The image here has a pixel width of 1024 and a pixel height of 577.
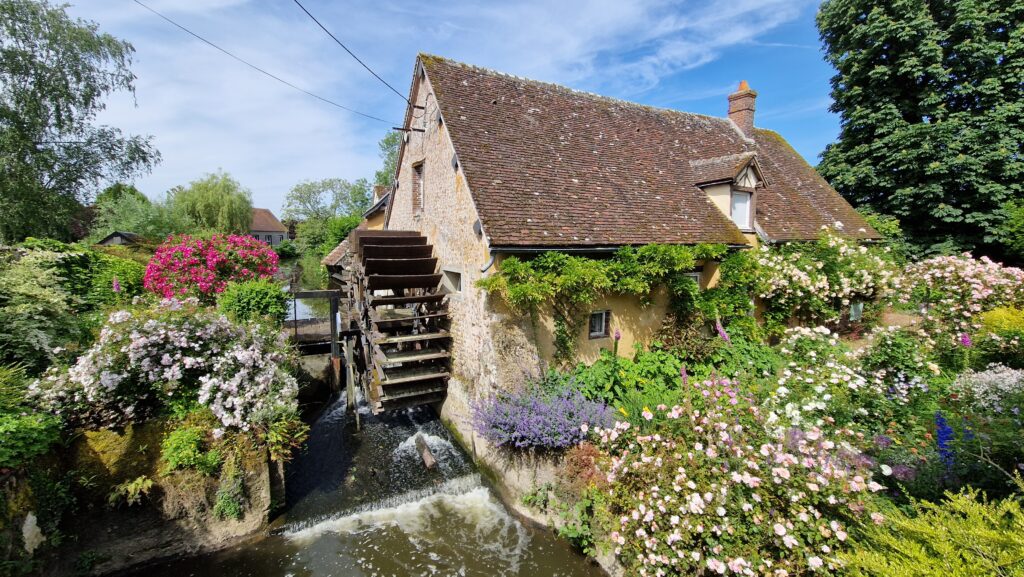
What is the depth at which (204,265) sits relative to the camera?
9859 mm

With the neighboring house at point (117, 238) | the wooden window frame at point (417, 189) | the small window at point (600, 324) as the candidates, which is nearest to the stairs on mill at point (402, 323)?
the wooden window frame at point (417, 189)

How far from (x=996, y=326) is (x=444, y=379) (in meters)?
9.84

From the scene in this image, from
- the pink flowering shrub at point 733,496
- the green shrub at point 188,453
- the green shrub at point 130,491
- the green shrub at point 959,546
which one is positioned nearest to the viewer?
the green shrub at point 959,546

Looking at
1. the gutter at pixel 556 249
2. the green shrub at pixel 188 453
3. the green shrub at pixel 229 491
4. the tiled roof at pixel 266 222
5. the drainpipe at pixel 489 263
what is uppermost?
the tiled roof at pixel 266 222

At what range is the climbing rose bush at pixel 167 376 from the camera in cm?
506

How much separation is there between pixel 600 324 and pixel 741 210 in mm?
4660

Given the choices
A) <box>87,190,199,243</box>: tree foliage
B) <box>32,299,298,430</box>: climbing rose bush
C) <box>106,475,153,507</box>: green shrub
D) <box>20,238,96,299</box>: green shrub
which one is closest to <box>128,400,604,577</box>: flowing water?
<box>106,475,153,507</box>: green shrub

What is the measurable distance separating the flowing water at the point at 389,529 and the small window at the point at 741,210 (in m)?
7.78

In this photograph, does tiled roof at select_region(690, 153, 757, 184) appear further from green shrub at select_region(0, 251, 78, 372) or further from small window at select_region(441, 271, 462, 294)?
green shrub at select_region(0, 251, 78, 372)

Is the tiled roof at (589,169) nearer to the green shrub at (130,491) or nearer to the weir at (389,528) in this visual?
the weir at (389,528)

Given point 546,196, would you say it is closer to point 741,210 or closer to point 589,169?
point 589,169

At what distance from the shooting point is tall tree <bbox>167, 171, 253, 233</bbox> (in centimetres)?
3281

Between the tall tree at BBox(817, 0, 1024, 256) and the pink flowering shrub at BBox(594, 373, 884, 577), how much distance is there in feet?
46.1

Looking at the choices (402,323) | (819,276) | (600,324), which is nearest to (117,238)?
(402,323)
